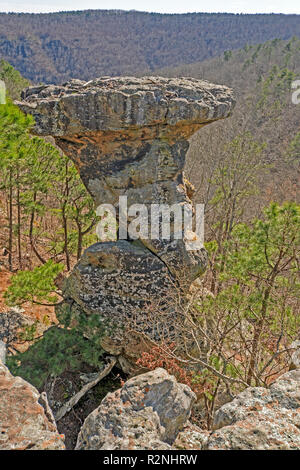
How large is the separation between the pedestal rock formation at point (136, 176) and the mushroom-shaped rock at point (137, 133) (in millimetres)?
25

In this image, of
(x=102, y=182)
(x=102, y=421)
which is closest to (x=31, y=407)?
(x=102, y=421)

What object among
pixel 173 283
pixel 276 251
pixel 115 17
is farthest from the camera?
pixel 115 17

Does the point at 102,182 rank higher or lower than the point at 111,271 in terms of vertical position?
higher

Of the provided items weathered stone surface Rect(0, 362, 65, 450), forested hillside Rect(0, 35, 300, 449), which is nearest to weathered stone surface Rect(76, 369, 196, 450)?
weathered stone surface Rect(0, 362, 65, 450)

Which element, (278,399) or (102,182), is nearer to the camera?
(278,399)

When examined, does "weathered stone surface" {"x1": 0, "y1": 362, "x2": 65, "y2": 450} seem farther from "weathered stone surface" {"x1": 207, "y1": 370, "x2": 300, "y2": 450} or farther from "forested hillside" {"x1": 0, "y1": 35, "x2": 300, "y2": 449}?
"forested hillside" {"x1": 0, "y1": 35, "x2": 300, "y2": 449}

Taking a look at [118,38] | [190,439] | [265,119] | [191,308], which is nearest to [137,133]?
[191,308]

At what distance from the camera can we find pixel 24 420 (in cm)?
364

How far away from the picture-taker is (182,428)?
164 inches

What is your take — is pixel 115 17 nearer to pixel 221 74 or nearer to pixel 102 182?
pixel 221 74

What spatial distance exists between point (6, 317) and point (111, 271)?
9.56 ft

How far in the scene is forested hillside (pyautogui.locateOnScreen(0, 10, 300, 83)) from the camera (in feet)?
334

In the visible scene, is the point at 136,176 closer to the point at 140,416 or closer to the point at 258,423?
the point at 140,416

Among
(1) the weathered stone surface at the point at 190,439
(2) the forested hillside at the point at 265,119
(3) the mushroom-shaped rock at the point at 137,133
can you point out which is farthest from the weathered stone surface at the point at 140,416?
(2) the forested hillside at the point at 265,119
